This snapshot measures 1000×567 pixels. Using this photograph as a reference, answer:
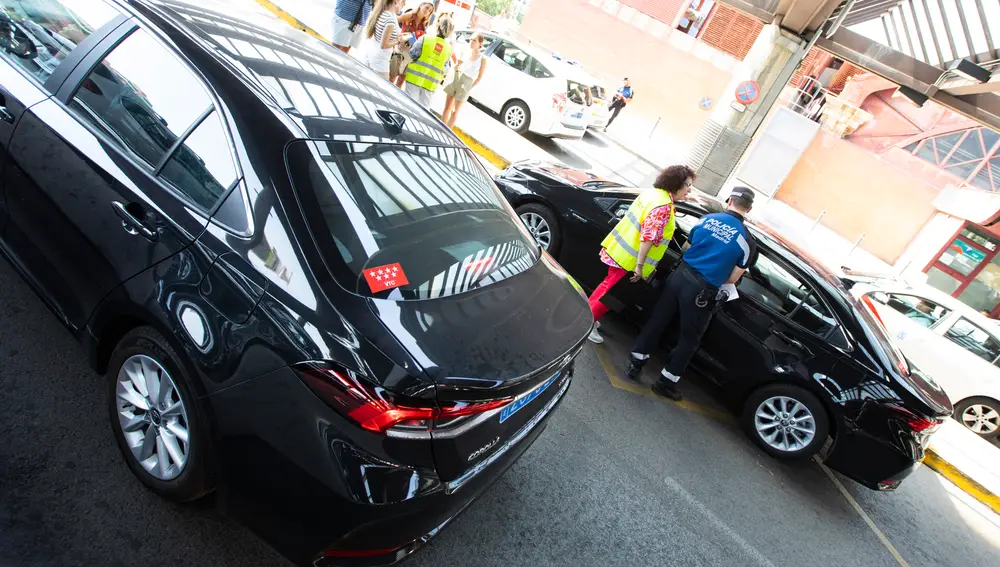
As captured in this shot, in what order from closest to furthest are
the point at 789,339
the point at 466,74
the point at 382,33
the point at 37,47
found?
the point at 37,47 → the point at 789,339 → the point at 382,33 → the point at 466,74

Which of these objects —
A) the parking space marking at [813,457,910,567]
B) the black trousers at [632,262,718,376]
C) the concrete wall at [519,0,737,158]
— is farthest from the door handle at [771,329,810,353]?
the concrete wall at [519,0,737,158]

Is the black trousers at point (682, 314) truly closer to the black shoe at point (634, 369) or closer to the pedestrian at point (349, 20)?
the black shoe at point (634, 369)

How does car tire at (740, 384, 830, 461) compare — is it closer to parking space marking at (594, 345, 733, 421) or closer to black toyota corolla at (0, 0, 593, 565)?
parking space marking at (594, 345, 733, 421)

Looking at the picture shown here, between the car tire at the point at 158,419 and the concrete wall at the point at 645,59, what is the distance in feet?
70.2

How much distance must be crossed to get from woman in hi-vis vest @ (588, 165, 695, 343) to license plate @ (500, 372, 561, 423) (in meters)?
1.87

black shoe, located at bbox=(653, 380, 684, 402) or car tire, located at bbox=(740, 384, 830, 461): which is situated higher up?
car tire, located at bbox=(740, 384, 830, 461)

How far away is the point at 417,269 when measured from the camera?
6.89 ft

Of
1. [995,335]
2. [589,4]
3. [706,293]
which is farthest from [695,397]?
[589,4]

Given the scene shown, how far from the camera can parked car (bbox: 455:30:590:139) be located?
1069cm

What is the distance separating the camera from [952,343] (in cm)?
710

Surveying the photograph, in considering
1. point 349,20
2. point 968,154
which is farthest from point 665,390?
point 968,154

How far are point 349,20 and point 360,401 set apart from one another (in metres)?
6.39

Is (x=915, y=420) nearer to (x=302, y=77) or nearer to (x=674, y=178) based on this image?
(x=674, y=178)

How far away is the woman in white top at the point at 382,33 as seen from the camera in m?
6.24
